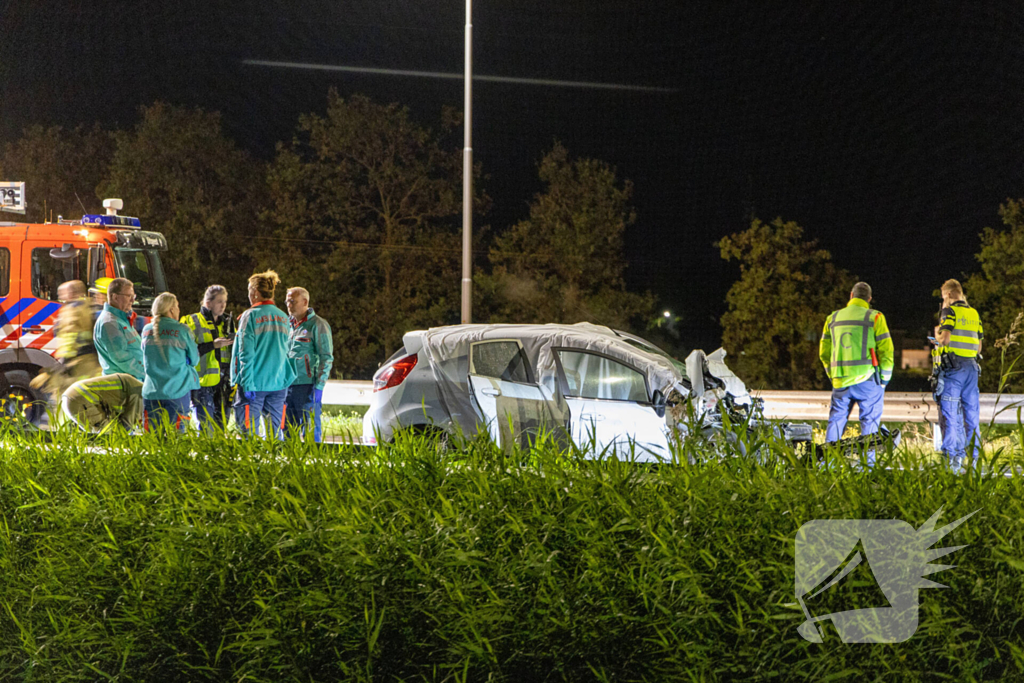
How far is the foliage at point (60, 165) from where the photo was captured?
2788cm

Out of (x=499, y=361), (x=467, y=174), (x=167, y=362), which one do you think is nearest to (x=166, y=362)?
(x=167, y=362)

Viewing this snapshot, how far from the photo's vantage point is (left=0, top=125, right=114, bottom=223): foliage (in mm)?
27875

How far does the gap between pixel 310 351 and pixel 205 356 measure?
1.58m

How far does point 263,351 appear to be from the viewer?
26.6 feet

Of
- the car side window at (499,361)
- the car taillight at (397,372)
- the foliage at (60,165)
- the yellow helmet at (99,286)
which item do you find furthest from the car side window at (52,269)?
the foliage at (60,165)

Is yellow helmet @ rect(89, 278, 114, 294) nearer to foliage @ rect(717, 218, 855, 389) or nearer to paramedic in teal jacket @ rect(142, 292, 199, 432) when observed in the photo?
paramedic in teal jacket @ rect(142, 292, 199, 432)

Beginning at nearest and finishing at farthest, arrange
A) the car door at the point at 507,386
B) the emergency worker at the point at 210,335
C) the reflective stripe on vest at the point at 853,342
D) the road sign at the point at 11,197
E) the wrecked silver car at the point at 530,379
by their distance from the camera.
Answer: the car door at the point at 507,386 → the wrecked silver car at the point at 530,379 → the reflective stripe on vest at the point at 853,342 → the emergency worker at the point at 210,335 → the road sign at the point at 11,197

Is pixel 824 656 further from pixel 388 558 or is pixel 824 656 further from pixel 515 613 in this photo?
pixel 388 558

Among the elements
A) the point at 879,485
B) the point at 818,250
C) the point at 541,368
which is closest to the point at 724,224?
the point at 818,250

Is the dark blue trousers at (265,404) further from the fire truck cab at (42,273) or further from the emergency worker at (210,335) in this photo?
the fire truck cab at (42,273)

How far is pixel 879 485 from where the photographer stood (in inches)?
122

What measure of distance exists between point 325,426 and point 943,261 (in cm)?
2009

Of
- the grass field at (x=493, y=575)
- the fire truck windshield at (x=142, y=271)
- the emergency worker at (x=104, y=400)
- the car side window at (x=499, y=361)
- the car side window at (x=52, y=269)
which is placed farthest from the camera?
the fire truck windshield at (x=142, y=271)

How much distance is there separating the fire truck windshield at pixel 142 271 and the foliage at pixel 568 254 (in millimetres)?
13531
